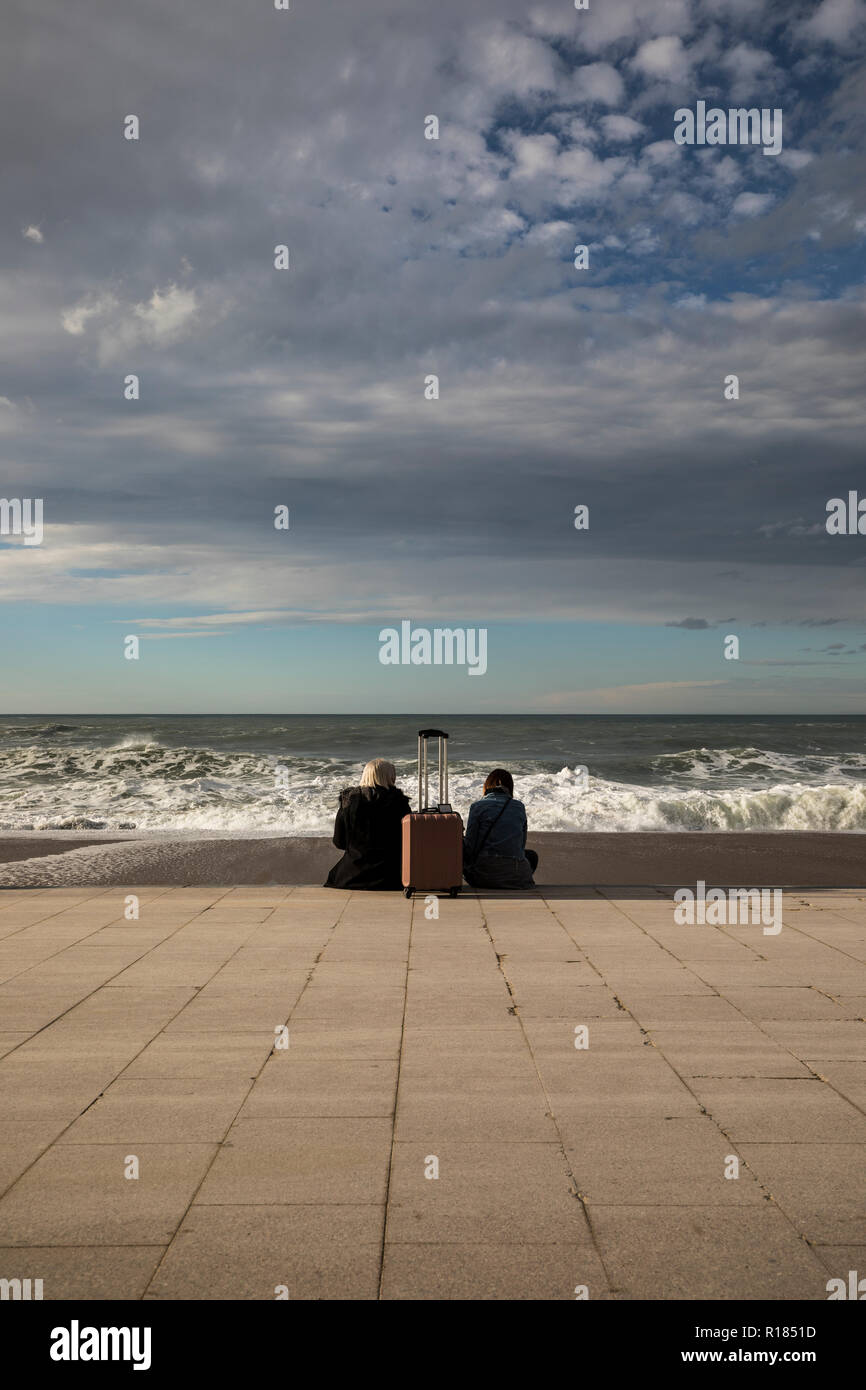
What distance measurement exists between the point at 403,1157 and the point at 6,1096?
1.78 meters

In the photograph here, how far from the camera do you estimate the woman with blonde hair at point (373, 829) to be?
8.88 meters

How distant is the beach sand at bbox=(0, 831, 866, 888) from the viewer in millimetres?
11391

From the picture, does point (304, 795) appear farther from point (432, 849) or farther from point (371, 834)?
point (432, 849)

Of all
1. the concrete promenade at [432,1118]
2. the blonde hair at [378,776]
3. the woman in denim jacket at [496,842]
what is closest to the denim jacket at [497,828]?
the woman in denim jacket at [496,842]

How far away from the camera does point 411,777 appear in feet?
87.3

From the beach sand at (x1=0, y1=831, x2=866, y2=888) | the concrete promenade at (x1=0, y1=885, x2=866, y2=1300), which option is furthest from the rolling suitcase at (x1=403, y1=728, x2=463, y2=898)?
the beach sand at (x1=0, y1=831, x2=866, y2=888)

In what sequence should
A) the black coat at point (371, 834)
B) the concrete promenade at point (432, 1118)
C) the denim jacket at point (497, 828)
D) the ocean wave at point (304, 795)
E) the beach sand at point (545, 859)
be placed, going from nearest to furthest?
the concrete promenade at point (432, 1118), the black coat at point (371, 834), the denim jacket at point (497, 828), the beach sand at point (545, 859), the ocean wave at point (304, 795)

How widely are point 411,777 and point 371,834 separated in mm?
17541

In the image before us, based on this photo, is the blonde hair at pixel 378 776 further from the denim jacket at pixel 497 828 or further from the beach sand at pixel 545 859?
the beach sand at pixel 545 859

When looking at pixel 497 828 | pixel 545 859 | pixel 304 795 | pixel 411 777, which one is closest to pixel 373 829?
pixel 497 828

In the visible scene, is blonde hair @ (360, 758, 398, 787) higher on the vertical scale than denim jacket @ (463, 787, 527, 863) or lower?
higher

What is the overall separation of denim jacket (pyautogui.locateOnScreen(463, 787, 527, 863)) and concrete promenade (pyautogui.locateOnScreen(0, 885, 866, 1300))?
84.7 inches

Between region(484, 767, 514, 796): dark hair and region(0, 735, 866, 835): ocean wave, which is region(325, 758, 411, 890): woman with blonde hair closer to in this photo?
region(484, 767, 514, 796): dark hair

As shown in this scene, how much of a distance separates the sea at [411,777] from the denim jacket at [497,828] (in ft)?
21.2
